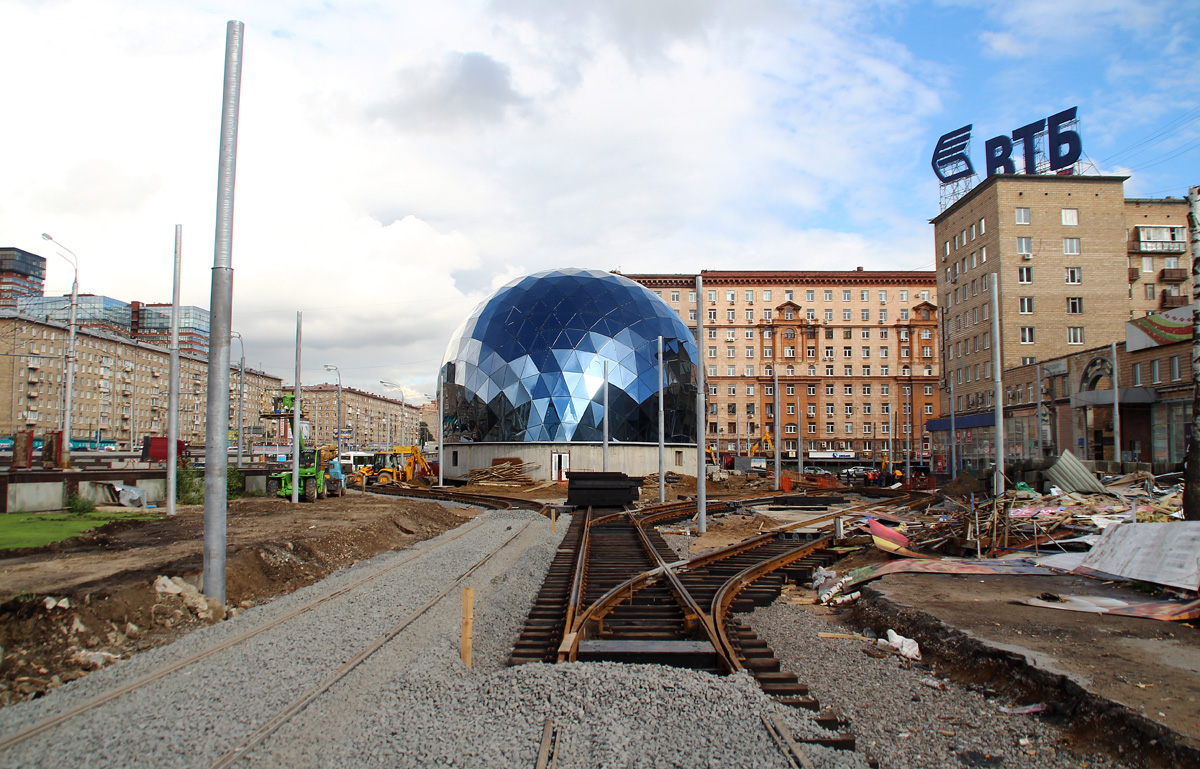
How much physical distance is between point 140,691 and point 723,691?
526 cm

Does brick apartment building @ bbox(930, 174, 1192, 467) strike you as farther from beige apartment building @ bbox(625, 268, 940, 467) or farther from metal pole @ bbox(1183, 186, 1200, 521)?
metal pole @ bbox(1183, 186, 1200, 521)

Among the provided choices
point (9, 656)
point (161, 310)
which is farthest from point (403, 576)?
point (161, 310)

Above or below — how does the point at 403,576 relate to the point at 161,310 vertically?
below

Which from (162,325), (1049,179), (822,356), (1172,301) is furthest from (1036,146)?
(162,325)

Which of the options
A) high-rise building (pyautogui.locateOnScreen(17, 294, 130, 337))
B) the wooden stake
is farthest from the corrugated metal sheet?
high-rise building (pyautogui.locateOnScreen(17, 294, 130, 337))

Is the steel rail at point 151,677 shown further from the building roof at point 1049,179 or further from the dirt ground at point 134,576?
the building roof at point 1049,179

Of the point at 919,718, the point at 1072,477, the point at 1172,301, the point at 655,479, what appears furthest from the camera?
the point at 1172,301

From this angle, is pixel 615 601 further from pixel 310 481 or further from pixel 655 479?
pixel 655 479

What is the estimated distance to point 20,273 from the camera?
129 meters

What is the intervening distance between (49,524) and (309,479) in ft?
42.5

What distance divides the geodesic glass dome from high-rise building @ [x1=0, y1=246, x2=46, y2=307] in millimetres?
90367

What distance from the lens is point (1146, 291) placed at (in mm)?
68688

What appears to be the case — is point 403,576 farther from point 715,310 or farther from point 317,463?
point 715,310

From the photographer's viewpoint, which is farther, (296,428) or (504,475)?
(504,475)
